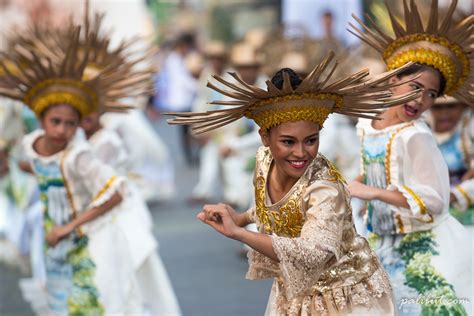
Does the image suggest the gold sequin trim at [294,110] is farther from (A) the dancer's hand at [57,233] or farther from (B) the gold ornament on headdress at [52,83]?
(A) the dancer's hand at [57,233]

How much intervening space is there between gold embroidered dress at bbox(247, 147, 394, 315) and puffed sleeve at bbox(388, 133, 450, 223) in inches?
30.5

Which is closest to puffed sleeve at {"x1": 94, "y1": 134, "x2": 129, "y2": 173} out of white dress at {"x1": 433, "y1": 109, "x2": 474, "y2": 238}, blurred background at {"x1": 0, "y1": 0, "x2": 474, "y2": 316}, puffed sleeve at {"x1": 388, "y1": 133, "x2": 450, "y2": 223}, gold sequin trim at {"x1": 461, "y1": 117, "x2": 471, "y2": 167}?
blurred background at {"x1": 0, "y1": 0, "x2": 474, "y2": 316}

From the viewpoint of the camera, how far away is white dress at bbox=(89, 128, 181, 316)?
22.8ft

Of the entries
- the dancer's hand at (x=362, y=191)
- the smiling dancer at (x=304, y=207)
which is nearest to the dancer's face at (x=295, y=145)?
the smiling dancer at (x=304, y=207)

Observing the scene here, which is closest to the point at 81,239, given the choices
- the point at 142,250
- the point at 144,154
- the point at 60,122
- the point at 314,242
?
the point at 60,122

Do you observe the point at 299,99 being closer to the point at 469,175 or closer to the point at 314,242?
the point at 314,242

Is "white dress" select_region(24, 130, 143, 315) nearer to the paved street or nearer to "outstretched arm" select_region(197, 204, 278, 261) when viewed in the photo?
the paved street

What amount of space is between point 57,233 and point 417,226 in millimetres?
2178

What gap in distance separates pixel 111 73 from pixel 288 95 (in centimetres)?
242

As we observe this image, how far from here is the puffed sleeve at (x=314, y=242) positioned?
12.4 ft

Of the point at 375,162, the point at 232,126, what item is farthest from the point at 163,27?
the point at 375,162

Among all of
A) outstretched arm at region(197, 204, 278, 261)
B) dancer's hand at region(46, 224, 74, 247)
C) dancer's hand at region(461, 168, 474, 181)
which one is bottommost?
dancer's hand at region(46, 224, 74, 247)

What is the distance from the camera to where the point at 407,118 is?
5.04 metres

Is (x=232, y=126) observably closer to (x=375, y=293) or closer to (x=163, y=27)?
(x=375, y=293)
